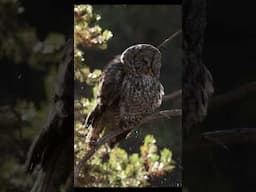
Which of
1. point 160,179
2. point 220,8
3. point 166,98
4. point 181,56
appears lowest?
point 160,179

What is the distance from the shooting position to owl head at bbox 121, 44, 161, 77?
9.46 ft

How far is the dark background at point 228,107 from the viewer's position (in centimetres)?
285

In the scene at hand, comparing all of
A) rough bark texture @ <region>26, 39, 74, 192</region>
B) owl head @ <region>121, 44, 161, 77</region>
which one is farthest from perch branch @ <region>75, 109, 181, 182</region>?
owl head @ <region>121, 44, 161, 77</region>

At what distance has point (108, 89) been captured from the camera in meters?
2.91

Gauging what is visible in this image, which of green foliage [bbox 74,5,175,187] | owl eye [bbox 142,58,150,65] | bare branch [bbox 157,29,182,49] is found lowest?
green foliage [bbox 74,5,175,187]

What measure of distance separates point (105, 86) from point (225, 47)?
0.75 metres

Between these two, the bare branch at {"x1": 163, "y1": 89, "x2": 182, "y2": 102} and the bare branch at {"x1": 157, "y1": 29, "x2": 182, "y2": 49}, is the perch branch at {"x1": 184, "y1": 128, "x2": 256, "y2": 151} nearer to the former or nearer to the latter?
the bare branch at {"x1": 163, "y1": 89, "x2": 182, "y2": 102}

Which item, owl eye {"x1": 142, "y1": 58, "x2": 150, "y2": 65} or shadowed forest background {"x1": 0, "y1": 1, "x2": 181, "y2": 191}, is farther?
owl eye {"x1": 142, "y1": 58, "x2": 150, "y2": 65}

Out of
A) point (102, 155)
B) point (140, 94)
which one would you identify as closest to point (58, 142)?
point (102, 155)

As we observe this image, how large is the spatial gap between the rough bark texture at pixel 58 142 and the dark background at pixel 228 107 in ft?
2.31

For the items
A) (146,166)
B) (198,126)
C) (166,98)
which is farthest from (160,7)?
(146,166)

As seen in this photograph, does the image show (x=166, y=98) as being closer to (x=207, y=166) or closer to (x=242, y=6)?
(x=207, y=166)

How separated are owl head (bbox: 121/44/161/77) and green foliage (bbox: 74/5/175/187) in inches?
6.4

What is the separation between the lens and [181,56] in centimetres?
287
